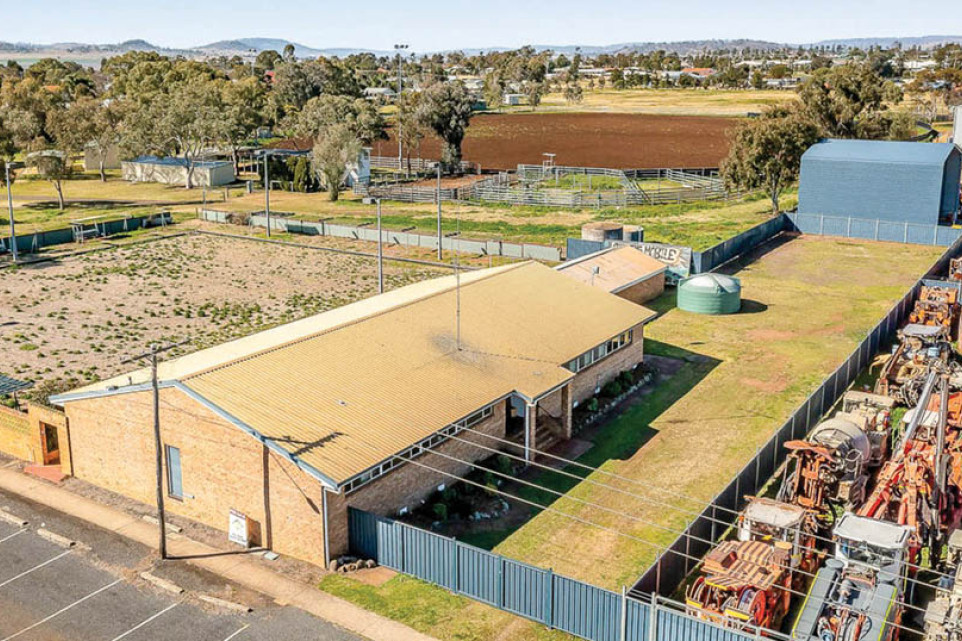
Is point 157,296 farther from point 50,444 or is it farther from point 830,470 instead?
point 830,470

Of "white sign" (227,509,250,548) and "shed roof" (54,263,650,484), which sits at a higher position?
"shed roof" (54,263,650,484)

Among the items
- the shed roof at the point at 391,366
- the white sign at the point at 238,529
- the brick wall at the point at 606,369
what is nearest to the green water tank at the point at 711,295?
the brick wall at the point at 606,369

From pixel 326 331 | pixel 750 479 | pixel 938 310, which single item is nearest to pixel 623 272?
pixel 938 310

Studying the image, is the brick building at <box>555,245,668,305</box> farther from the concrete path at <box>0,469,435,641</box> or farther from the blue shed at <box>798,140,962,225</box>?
the concrete path at <box>0,469,435,641</box>

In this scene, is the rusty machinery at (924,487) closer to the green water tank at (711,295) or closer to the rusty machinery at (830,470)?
the rusty machinery at (830,470)

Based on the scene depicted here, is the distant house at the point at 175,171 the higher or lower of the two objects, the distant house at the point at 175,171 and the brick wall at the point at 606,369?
the higher

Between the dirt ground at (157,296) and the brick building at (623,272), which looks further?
the brick building at (623,272)

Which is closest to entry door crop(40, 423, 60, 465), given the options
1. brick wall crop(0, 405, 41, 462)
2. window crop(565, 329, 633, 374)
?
brick wall crop(0, 405, 41, 462)
